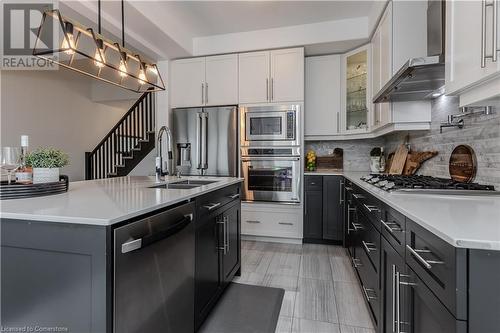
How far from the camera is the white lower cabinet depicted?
3.54 m

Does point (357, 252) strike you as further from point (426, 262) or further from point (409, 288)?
point (426, 262)

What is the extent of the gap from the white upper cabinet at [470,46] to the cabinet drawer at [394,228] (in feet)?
2.20

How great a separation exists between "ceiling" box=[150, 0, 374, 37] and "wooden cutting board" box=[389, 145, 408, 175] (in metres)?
1.65

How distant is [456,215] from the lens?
997 millimetres

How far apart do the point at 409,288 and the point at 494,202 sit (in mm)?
607

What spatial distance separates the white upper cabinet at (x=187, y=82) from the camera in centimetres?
390

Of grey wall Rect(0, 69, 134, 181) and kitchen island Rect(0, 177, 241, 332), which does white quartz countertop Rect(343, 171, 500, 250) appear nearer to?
kitchen island Rect(0, 177, 241, 332)

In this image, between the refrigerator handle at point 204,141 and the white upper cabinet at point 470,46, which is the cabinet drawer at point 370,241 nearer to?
the white upper cabinet at point 470,46

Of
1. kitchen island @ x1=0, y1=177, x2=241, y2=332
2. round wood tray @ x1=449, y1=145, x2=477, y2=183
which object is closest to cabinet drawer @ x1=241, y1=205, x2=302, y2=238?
round wood tray @ x1=449, y1=145, x2=477, y2=183

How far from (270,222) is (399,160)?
1719 mm

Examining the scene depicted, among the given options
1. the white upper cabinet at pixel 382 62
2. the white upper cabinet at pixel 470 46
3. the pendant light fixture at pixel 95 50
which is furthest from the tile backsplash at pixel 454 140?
the pendant light fixture at pixel 95 50

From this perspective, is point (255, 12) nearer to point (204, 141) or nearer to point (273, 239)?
point (204, 141)

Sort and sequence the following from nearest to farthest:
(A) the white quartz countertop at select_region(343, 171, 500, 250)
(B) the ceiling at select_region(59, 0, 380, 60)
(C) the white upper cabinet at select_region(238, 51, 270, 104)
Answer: (A) the white quartz countertop at select_region(343, 171, 500, 250) < (B) the ceiling at select_region(59, 0, 380, 60) < (C) the white upper cabinet at select_region(238, 51, 270, 104)

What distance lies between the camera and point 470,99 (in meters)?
1.33
